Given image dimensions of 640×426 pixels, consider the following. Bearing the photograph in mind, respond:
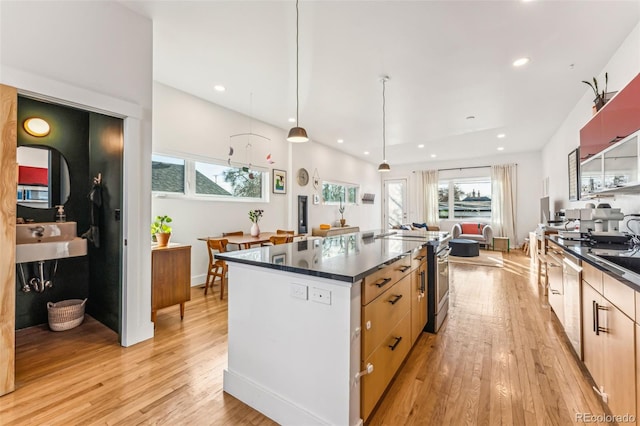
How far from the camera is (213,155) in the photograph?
4.41 m

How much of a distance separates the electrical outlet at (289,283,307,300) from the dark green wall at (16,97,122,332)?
6.24 feet

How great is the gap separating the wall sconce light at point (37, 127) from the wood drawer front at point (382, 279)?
11.5 feet

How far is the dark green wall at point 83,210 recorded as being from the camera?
8.29ft

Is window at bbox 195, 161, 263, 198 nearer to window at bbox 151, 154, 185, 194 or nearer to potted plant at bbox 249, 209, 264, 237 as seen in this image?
window at bbox 151, 154, 185, 194

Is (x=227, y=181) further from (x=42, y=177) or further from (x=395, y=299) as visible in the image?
(x=395, y=299)

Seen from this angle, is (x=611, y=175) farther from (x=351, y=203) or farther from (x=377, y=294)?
(x=351, y=203)

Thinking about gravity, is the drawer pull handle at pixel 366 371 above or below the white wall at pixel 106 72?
below

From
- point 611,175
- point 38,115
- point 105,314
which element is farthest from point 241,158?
point 611,175

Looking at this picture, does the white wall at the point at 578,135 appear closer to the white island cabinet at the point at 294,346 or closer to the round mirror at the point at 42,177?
the white island cabinet at the point at 294,346

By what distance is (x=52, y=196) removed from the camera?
2807mm

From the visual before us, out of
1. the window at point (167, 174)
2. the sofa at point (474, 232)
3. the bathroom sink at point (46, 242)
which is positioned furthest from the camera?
the sofa at point (474, 232)

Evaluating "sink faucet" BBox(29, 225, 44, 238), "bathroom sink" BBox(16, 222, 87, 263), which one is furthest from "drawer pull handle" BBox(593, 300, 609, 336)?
"sink faucet" BBox(29, 225, 44, 238)

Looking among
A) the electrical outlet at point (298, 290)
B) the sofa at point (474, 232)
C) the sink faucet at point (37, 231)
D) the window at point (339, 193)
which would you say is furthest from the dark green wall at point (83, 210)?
the sofa at point (474, 232)

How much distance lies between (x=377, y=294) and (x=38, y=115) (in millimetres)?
3638
